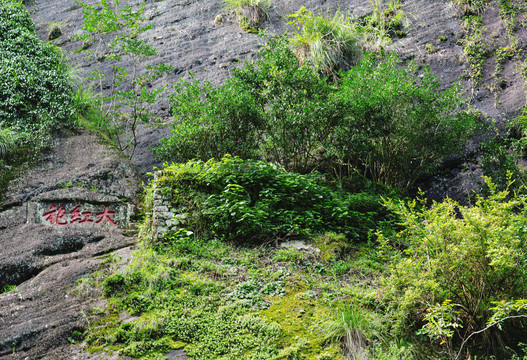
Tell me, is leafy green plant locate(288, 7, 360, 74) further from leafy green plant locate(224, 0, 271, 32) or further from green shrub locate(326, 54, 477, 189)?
leafy green plant locate(224, 0, 271, 32)

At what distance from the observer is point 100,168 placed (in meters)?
7.65

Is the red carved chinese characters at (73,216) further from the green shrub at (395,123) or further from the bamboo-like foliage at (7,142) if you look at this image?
the green shrub at (395,123)

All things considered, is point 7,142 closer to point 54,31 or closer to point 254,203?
point 254,203

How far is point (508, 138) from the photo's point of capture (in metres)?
7.97

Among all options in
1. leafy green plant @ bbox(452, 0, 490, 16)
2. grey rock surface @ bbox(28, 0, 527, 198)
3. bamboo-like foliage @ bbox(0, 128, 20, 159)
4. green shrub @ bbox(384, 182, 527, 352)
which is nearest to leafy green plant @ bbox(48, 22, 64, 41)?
grey rock surface @ bbox(28, 0, 527, 198)

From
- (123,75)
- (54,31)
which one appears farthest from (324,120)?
(54,31)

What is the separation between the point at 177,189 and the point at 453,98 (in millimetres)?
5082

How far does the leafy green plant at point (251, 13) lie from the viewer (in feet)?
37.6

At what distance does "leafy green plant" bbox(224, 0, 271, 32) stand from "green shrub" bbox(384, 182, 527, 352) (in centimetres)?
912

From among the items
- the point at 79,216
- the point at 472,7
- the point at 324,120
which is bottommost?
the point at 79,216

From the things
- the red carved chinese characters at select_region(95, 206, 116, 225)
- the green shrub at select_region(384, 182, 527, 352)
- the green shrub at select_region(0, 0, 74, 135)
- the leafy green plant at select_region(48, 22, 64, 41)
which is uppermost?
the leafy green plant at select_region(48, 22, 64, 41)

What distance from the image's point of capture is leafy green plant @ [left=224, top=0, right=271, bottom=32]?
1147 cm

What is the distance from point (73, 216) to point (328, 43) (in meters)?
6.59

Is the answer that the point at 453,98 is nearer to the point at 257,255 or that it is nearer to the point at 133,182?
the point at 257,255
